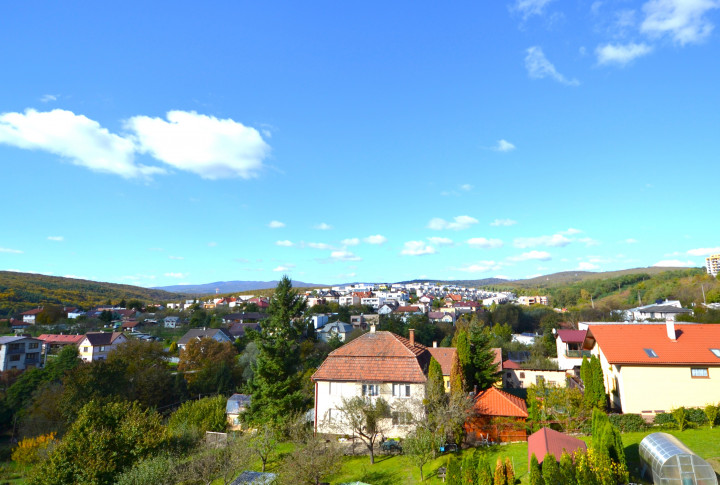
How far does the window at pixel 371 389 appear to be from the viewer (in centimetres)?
2634

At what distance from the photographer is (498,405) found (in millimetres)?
24578

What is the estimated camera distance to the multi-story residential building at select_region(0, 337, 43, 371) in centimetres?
6222

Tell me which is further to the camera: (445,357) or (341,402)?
(445,357)

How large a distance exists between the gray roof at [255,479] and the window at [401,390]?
998cm

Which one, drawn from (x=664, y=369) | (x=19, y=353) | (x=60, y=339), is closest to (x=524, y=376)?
(x=664, y=369)

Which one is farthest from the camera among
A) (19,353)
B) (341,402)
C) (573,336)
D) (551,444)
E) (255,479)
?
(19,353)

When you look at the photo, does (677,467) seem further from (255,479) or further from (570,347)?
(570,347)

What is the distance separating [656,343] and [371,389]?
62.4 ft

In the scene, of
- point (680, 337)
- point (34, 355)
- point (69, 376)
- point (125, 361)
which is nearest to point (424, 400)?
point (680, 337)

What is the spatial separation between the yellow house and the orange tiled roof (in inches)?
484

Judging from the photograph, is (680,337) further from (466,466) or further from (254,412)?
(254,412)

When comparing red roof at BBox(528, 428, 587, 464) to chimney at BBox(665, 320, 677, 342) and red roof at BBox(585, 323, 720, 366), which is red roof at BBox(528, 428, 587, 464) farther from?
chimney at BBox(665, 320, 677, 342)

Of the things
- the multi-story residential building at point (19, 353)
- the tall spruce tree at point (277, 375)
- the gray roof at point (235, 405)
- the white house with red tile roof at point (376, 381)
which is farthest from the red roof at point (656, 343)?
the multi-story residential building at point (19, 353)

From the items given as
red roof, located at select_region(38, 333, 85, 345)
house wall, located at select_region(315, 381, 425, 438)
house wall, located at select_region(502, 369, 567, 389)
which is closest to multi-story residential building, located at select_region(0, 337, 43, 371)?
red roof, located at select_region(38, 333, 85, 345)
